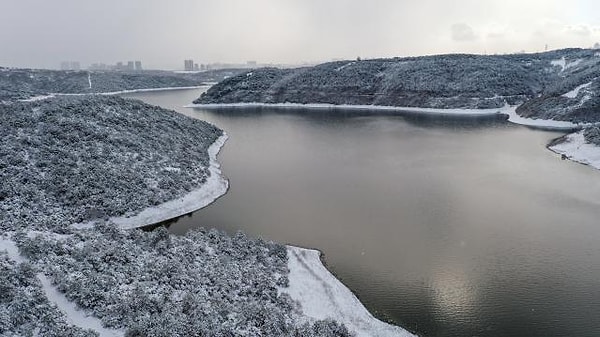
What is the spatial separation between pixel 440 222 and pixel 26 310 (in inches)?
1149


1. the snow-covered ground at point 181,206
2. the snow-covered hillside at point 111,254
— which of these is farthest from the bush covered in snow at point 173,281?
the snow-covered ground at point 181,206

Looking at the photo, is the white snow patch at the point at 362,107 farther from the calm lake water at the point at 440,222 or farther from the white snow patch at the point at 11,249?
the white snow patch at the point at 11,249

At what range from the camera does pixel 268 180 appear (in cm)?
4872

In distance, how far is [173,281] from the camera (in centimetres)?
2314

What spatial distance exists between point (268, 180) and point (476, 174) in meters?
24.9

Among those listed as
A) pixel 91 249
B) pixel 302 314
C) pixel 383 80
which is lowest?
pixel 302 314

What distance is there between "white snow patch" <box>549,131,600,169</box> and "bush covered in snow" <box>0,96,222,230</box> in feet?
162

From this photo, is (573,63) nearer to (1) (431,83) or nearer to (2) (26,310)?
(1) (431,83)

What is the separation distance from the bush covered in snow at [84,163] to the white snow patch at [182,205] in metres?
0.76

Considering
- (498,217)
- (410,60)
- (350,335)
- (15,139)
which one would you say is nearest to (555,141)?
(498,217)

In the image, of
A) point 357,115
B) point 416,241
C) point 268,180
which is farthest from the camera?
point 357,115

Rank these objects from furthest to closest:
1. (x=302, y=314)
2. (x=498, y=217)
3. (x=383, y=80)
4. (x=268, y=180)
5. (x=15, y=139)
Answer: (x=383, y=80) → (x=268, y=180) → (x=15, y=139) → (x=498, y=217) → (x=302, y=314)

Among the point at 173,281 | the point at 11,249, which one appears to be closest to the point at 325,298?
the point at 173,281

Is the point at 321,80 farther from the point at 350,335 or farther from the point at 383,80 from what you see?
the point at 350,335
